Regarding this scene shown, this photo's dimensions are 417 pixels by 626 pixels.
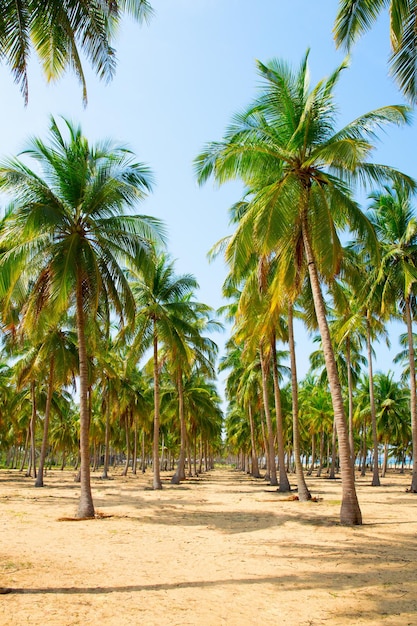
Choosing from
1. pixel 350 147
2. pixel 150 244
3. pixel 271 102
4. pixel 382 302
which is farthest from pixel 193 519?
pixel 382 302

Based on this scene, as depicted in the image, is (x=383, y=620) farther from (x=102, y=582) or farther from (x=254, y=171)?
(x=254, y=171)

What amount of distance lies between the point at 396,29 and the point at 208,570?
867 cm

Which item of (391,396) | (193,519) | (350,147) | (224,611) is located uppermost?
(350,147)

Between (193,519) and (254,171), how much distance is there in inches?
360

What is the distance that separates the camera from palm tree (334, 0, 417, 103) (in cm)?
800

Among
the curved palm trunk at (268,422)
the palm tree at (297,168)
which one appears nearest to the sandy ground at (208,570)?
the palm tree at (297,168)

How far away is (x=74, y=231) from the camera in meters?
13.6

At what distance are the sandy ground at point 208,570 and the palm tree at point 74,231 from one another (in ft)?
10.7

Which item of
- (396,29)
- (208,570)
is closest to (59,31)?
(396,29)

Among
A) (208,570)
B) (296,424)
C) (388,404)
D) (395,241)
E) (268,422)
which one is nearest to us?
(208,570)

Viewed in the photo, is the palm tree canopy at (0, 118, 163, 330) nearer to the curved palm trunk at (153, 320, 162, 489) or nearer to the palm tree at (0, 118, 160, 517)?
the palm tree at (0, 118, 160, 517)

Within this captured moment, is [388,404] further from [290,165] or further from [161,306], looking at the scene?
[290,165]

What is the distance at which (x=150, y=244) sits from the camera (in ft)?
47.7

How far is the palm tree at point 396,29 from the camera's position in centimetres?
800
